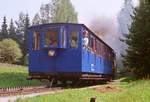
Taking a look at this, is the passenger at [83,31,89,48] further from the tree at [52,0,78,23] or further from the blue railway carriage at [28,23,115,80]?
the tree at [52,0,78,23]

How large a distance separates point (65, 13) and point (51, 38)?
37.6 meters

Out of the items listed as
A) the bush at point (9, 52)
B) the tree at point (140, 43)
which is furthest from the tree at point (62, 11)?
the tree at point (140, 43)

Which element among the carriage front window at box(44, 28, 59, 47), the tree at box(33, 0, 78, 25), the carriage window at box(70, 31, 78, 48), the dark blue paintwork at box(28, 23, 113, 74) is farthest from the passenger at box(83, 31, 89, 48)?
the tree at box(33, 0, 78, 25)

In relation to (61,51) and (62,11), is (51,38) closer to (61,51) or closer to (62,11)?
(61,51)

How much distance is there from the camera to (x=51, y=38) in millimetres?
22891

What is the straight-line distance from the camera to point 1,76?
3425cm

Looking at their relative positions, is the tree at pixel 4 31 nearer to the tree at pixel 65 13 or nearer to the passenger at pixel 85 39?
the tree at pixel 65 13

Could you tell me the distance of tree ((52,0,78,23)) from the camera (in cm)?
5981

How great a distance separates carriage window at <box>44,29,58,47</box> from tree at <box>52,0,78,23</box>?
118 ft

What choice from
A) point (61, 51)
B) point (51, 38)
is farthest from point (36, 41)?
point (61, 51)

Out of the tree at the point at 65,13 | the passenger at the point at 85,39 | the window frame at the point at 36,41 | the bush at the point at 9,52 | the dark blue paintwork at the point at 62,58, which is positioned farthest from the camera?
the bush at the point at 9,52

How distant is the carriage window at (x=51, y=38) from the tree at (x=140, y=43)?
823 centimetres

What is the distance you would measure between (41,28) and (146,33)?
28.6 ft

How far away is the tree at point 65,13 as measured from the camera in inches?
2355
